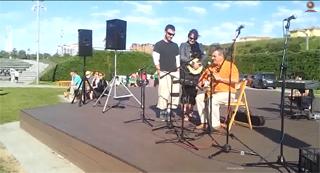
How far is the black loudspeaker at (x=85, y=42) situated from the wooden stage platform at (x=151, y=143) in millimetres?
2848

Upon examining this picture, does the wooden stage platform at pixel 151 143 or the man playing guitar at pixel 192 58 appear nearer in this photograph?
the wooden stage platform at pixel 151 143

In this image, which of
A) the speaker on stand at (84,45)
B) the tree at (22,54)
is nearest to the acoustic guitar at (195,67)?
the speaker on stand at (84,45)

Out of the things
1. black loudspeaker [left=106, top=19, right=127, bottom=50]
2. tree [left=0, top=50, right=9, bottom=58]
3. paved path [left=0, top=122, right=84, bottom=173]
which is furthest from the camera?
tree [left=0, top=50, right=9, bottom=58]

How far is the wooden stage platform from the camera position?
5043 millimetres

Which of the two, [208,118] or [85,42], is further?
[85,42]

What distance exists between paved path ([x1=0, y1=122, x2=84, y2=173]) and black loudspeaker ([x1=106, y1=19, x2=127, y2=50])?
2675 mm

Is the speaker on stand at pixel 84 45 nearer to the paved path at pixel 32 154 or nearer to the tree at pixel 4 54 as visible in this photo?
the paved path at pixel 32 154

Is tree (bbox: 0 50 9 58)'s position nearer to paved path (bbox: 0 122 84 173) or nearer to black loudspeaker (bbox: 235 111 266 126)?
paved path (bbox: 0 122 84 173)

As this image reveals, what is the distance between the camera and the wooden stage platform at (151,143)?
16.5 ft

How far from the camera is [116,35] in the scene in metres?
10.4

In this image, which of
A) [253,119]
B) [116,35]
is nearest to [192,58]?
[253,119]

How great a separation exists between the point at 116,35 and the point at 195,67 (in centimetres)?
325

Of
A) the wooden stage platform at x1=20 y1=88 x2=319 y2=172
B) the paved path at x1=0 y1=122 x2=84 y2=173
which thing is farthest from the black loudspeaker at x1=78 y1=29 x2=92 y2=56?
the wooden stage platform at x1=20 y1=88 x2=319 y2=172

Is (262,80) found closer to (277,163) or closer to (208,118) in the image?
(208,118)
